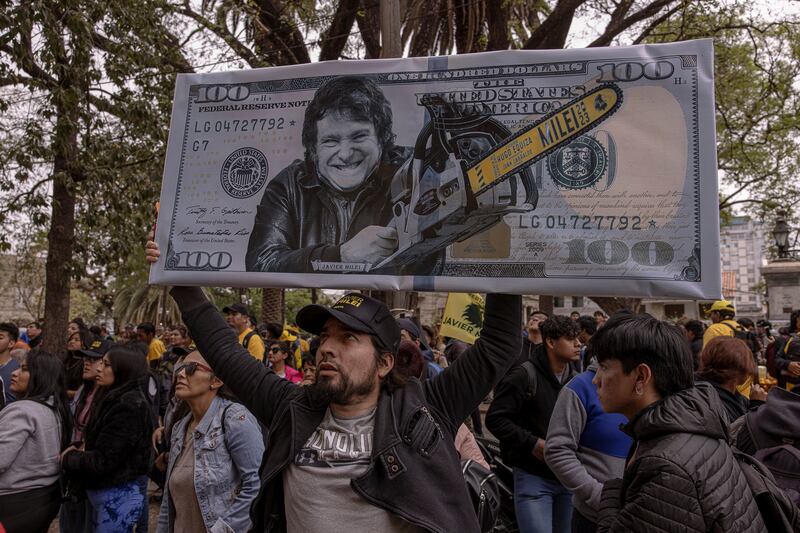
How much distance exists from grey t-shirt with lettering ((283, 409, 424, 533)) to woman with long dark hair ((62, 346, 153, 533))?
2.45 meters

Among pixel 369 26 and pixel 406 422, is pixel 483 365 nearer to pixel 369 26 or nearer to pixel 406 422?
pixel 406 422

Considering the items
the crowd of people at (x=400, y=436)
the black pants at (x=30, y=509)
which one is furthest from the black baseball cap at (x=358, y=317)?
the black pants at (x=30, y=509)

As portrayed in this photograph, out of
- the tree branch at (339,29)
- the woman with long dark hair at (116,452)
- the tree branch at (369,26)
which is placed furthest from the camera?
the tree branch at (369,26)

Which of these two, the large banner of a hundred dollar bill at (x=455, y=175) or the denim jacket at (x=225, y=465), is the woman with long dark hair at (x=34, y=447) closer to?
the denim jacket at (x=225, y=465)

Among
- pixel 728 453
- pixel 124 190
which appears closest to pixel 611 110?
pixel 728 453

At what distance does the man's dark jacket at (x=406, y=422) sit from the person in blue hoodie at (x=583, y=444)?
1.44 meters

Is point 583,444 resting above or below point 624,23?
below

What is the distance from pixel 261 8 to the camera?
10.6 m

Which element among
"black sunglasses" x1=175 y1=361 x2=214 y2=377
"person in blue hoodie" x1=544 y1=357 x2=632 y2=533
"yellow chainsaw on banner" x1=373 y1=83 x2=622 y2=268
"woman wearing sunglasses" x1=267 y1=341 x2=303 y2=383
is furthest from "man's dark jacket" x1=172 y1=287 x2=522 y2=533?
"woman wearing sunglasses" x1=267 y1=341 x2=303 y2=383

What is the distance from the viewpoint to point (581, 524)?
3766 millimetres

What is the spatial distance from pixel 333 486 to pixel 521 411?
8.49ft

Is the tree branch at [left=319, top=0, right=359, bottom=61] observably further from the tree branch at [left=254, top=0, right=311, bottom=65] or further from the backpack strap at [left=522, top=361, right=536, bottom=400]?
the backpack strap at [left=522, top=361, right=536, bottom=400]

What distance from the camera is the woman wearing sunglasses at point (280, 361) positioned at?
27.2ft

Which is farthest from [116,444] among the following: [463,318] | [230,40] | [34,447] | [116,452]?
[230,40]
